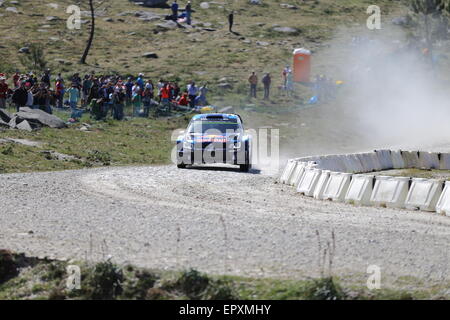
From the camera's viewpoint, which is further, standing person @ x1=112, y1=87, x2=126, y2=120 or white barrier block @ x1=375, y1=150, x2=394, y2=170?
standing person @ x1=112, y1=87, x2=126, y2=120

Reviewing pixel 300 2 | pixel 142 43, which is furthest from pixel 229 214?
pixel 300 2

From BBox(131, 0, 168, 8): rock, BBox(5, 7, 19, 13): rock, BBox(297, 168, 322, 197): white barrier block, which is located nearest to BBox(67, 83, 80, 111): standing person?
BBox(297, 168, 322, 197): white barrier block

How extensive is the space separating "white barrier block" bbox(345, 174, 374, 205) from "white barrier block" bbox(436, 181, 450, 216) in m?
1.64

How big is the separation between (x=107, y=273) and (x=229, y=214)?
5.18m

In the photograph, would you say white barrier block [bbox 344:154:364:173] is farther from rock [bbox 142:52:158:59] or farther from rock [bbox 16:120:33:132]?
rock [bbox 142:52:158:59]

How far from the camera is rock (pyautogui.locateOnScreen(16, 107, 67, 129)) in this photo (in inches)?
1203

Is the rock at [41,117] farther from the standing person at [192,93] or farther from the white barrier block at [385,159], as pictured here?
the white barrier block at [385,159]

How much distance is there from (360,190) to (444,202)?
2.01 metres

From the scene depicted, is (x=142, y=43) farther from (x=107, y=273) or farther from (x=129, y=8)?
(x=107, y=273)

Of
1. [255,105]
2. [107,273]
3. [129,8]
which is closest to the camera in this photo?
[107,273]

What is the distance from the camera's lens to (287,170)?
68.8 ft

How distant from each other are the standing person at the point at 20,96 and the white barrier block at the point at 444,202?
20.9 m

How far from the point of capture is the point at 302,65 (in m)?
53.5
